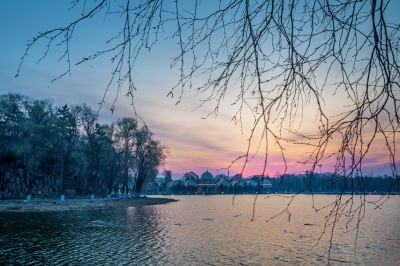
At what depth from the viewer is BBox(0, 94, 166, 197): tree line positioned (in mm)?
56531

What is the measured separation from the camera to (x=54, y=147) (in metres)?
62.1

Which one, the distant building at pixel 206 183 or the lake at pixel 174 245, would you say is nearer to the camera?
the lake at pixel 174 245

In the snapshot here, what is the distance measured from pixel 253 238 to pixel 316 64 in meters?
27.3

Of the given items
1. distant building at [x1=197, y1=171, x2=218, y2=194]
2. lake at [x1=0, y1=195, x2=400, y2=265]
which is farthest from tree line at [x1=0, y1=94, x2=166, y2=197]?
distant building at [x1=197, y1=171, x2=218, y2=194]

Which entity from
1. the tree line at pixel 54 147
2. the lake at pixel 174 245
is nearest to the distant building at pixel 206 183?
the tree line at pixel 54 147

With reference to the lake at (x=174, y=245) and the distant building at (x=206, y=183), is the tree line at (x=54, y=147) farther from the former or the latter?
the distant building at (x=206, y=183)

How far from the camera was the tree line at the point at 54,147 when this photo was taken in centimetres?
5653

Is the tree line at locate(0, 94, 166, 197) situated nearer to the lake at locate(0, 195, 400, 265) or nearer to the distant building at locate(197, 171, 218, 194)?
the lake at locate(0, 195, 400, 265)

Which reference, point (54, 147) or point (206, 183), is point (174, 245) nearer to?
point (54, 147)

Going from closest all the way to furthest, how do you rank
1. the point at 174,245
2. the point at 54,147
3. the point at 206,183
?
1. the point at 174,245
2. the point at 54,147
3. the point at 206,183

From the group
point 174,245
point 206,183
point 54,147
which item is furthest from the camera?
point 206,183

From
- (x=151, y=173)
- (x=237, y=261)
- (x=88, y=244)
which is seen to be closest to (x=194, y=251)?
(x=237, y=261)

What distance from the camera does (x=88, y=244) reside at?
23.3 m

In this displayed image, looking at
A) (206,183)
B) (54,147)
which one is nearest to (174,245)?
(54,147)
